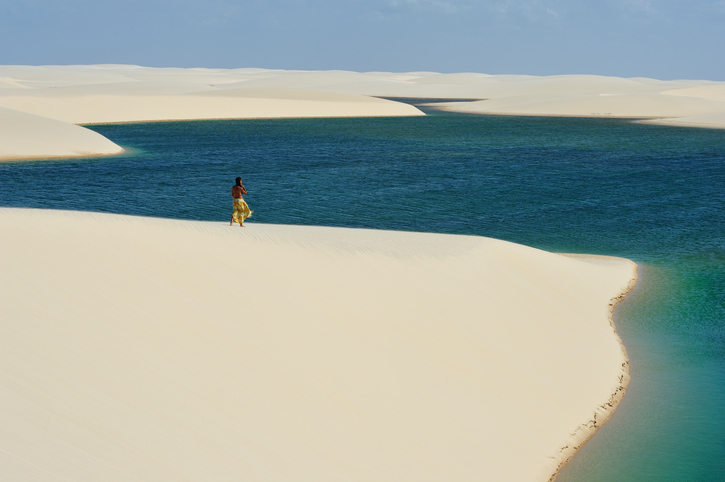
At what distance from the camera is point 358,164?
114 ft

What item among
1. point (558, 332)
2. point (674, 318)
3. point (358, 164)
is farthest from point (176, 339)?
point (358, 164)

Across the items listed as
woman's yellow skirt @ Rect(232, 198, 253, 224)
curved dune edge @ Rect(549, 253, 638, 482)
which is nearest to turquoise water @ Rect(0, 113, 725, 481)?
Result: curved dune edge @ Rect(549, 253, 638, 482)

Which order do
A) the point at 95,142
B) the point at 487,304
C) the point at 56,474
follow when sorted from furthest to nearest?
the point at 95,142 < the point at 487,304 < the point at 56,474

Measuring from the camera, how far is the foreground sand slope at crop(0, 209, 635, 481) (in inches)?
222

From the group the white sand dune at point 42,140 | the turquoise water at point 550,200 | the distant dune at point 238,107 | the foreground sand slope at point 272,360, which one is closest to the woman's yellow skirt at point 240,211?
the foreground sand slope at point 272,360

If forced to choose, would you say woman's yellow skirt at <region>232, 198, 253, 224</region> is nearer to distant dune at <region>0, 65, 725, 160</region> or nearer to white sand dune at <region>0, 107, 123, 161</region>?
white sand dune at <region>0, 107, 123, 161</region>

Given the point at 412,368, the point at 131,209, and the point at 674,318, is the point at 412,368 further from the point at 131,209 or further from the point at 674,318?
the point at 131,209

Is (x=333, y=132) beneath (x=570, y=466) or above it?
above

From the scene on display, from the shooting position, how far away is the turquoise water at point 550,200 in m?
9.65

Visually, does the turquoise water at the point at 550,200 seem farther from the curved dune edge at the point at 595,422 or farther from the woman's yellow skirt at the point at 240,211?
the woman's yellow skirt at the point at 240,211

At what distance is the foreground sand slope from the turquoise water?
809mm

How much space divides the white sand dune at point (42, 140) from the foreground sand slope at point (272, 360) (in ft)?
90.7

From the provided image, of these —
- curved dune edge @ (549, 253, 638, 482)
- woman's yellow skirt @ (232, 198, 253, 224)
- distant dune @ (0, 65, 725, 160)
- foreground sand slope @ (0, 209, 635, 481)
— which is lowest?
curved dune edge @ (549, 253, 638, 482)

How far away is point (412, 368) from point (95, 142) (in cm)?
3357
